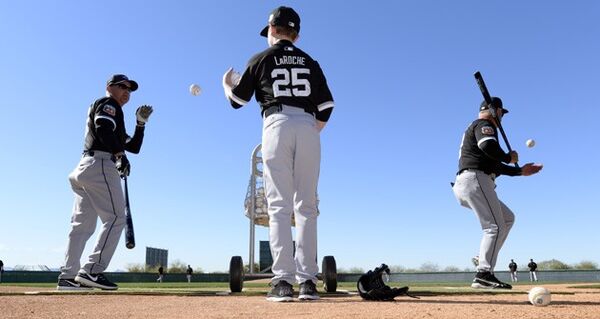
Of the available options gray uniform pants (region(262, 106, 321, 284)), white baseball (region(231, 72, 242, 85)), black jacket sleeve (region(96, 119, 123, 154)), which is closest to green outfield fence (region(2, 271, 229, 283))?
black jacket sleeve (region(96, 119, 123, 154))

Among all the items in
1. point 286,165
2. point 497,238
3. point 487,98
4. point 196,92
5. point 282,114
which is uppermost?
point 196,92

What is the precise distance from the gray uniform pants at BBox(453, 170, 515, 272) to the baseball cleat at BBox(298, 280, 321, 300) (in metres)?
3.20

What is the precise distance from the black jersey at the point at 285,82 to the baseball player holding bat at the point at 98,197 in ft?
7.88

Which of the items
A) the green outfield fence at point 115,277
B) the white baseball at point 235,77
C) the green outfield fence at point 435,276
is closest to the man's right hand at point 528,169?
the white baseball at point 235,77

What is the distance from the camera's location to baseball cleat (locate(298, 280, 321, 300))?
12.5 ft

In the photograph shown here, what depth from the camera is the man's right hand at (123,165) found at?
6.42 metres

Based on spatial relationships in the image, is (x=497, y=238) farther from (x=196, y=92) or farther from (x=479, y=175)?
(x=196, y=92)

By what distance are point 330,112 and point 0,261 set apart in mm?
26972

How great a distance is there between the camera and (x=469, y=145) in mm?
6703

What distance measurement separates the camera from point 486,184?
21.2 ft

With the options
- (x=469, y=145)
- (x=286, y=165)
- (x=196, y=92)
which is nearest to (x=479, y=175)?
(x=469, y=145)

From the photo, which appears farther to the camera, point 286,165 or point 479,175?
point 479,175

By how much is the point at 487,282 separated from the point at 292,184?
3280 mm

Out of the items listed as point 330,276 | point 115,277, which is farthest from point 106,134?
point 115,277
